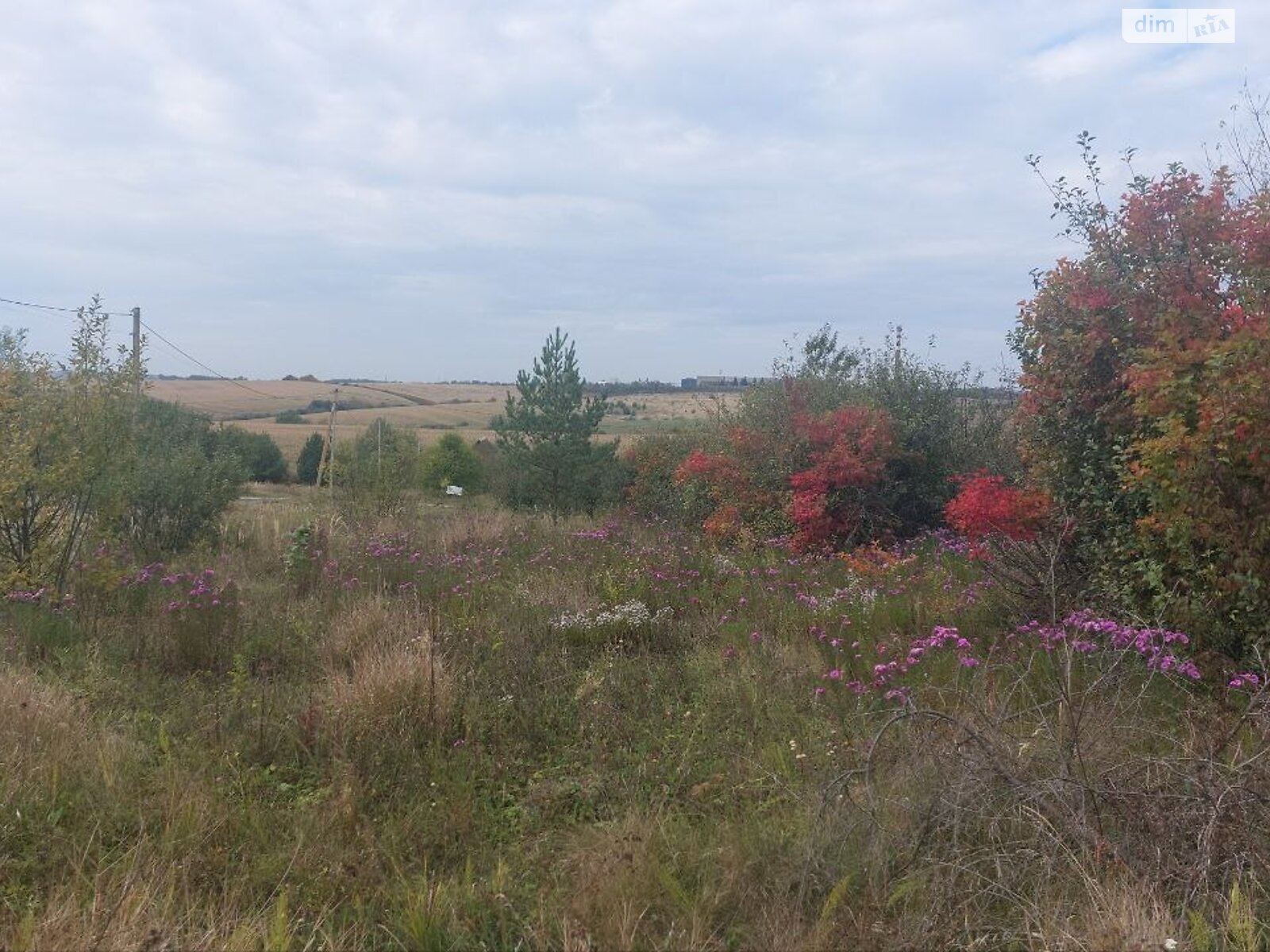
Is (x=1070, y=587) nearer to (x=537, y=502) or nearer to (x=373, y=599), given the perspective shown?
(x=373, y=599)

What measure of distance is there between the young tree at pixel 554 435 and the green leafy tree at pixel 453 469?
301 inches

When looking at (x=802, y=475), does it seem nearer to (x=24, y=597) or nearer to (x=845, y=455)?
(x=845, y=455)

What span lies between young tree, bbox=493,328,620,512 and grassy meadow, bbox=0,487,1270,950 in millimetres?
8432

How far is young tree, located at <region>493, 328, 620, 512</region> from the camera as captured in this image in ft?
51.2

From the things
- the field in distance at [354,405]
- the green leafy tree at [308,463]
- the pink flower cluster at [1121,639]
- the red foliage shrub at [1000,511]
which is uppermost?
the field in distance at [354,405]

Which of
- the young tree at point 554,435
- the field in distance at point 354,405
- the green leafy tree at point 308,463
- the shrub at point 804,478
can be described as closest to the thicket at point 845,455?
the shrub at point 804,478

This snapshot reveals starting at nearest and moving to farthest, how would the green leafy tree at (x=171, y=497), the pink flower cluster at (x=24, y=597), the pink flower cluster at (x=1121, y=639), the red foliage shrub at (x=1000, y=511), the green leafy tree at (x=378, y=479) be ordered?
the pink flower cluster at (x=1121, y=639)
the pink flower cluster at (x=24, y=597)
the red foliage shrub at (x=1000, y=511)
the green leafy tree at (x=171, y=497)
the green leafy tree at (x=378, y=479)

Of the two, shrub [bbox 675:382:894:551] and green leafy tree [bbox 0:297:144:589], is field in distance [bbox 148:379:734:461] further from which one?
green leafy tree [bbox 0:297:144:589]

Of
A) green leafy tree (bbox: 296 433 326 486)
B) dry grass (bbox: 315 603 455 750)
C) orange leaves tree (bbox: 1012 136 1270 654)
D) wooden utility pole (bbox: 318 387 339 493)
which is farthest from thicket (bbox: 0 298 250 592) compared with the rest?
green leafy tree (bbox: 296 433 326 486)

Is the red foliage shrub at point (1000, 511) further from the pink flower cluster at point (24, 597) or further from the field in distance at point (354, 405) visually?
the field in distance at point (354, 405)

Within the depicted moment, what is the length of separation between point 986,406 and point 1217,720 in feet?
31.9

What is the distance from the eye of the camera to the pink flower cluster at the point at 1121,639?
15.2 ft

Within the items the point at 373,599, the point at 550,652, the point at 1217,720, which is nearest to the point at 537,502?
the point at 373,599

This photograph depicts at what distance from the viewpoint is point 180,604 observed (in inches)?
266
